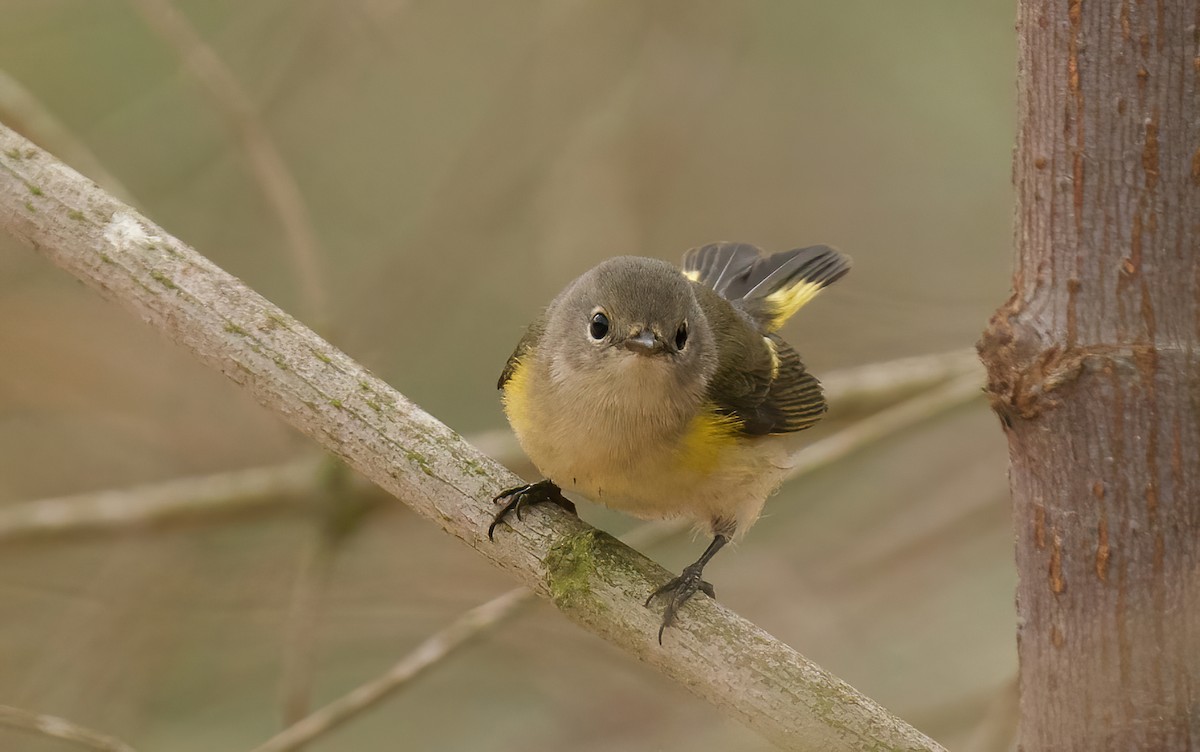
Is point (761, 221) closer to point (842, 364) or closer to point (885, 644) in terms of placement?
point (842, 364)

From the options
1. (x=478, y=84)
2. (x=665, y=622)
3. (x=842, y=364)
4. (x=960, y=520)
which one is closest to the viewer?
(x=665, y=622)

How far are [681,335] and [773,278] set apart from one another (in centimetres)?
124

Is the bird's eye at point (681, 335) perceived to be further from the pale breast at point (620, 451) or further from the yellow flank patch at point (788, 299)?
the yellow flank patch at point (788, 299)

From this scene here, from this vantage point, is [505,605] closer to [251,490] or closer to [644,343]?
[644,343]

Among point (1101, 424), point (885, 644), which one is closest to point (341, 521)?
point (885, 644)

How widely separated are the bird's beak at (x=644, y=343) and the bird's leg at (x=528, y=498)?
434 millimetres

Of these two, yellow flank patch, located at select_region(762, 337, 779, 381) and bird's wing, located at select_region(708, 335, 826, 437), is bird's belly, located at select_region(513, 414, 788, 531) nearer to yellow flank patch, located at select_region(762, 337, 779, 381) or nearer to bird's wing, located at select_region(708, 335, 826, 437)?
bird's wing, located at select_region(708, 335, 826, 437)

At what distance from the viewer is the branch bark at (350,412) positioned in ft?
8.07

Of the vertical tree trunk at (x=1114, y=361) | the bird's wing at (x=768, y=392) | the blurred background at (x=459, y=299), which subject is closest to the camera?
the vertical tree trunk at (x=1114, y=361)

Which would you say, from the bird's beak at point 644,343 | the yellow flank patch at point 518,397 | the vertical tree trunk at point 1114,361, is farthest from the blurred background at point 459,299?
the vertical tree trunk at point 1114,361

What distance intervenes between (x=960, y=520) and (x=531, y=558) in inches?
103

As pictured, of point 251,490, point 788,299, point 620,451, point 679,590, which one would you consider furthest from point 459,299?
point 679,590

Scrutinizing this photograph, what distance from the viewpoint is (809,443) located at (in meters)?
4.17

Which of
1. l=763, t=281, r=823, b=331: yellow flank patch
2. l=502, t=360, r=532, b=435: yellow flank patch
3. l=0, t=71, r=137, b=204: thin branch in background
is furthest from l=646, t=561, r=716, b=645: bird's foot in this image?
l=0, t=71, r=137, b=204: thin branch in background
